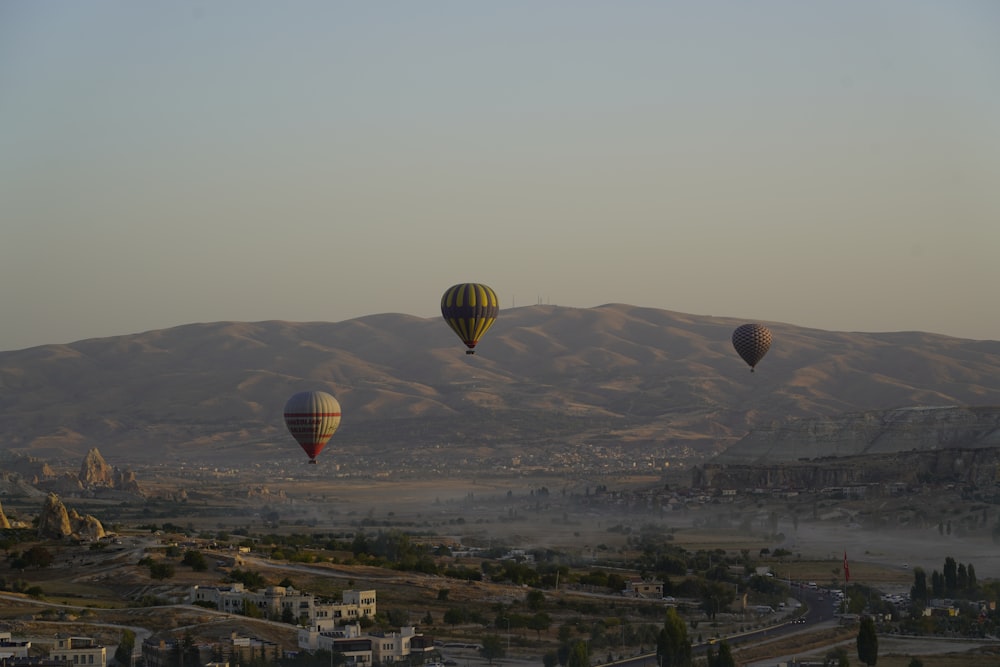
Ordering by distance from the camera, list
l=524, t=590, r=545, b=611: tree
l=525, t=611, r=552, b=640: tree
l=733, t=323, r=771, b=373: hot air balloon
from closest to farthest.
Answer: l=525, t=611, r=552, b=640: tree < l=524, t=590, r=545, b=611: tree < l=733, t=323, r=771, b=373: hot air balloon

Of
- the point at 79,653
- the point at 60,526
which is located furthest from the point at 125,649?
the point at 60,526

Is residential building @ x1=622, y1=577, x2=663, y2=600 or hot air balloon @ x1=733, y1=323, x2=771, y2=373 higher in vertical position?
hot air balloon @ x1=733, y1=323, x2=771, y2=373

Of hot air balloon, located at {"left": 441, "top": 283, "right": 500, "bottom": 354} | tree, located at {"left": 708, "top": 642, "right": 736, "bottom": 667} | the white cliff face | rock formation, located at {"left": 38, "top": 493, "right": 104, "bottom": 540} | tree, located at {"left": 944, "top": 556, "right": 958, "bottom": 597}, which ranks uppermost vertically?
hot air balloon, located at {"left": 441, "top": 283, "right": 500, "bottom": 354}

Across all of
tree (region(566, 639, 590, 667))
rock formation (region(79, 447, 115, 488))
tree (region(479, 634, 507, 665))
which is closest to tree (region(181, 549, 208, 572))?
tree (region(479, 634, 507, 665))

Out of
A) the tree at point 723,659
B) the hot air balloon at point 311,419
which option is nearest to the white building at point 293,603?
the tree at point 723,659

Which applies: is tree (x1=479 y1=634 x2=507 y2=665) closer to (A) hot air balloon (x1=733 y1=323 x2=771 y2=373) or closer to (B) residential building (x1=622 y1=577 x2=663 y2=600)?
(B) residential building (x1=622 y1=577 x2=663 y2=600)

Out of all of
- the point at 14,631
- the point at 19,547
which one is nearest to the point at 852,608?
the point at 14,631

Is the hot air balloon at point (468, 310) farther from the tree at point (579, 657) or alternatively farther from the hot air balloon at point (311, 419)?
the tree at point (579, 657)

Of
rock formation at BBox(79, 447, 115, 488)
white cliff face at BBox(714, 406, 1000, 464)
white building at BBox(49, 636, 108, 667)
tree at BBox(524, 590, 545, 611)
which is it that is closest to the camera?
white building at BBox(49, 636, 108, 667)
